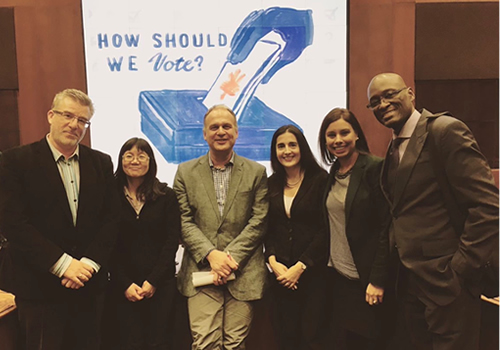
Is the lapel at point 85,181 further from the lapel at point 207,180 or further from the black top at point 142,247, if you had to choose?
the lapel at point 207,180

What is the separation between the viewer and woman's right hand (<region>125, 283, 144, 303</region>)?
6.82 ft

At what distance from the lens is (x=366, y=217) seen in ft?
6.51

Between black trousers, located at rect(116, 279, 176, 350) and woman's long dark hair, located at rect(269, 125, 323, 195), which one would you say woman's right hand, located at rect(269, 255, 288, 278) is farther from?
black trousers, located at rect(116, 279, 176, 350)

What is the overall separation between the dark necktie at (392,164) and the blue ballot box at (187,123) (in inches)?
72.2

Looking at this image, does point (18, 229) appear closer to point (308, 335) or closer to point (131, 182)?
point (131, 182)

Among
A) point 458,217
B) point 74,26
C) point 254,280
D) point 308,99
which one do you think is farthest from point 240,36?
point 458,217

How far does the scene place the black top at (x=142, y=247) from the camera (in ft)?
6.99

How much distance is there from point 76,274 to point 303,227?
1253mm

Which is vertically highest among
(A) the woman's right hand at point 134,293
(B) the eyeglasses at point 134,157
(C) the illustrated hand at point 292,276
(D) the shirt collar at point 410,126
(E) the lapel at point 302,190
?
(D) the shirt collar at point 410,126

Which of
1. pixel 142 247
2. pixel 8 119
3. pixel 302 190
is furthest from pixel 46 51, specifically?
pixel 302 190

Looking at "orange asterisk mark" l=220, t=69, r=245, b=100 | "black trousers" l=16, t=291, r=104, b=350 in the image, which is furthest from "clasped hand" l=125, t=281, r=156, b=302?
"orange asterisk mark" l=220, t=69, r=245, b=100

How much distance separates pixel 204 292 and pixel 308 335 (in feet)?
2.14

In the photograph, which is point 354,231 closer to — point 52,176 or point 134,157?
point 134,157

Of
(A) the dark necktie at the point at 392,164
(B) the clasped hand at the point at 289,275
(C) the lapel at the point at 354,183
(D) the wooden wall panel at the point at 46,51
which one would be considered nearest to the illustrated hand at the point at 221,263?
(B) the clasped hand at the point at 289,275
